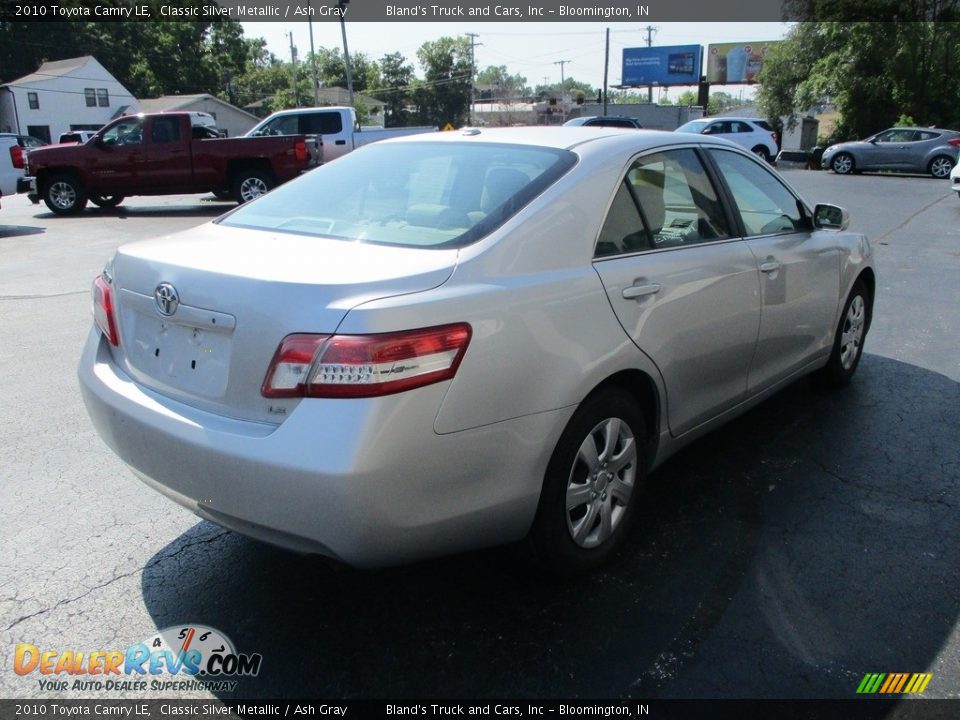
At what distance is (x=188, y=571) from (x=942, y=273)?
29.4 feet

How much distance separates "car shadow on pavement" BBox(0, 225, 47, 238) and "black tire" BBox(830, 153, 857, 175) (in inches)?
896

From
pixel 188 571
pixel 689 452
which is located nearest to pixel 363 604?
pixel 188 571

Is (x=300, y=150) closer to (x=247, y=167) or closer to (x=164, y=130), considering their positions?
(x=247, y=167)

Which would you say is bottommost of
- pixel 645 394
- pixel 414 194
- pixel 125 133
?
pixel 645 394

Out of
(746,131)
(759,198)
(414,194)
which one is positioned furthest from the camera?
(746,131)

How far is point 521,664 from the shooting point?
262 centimetres

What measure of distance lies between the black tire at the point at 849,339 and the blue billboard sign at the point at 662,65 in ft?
198

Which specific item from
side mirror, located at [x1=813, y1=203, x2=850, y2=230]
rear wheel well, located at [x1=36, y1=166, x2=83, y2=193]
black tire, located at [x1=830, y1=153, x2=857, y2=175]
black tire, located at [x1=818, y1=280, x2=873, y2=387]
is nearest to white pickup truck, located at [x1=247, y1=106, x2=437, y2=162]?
rear wheel well, located at [x1=36, y1=166, x2=83, y2=193]

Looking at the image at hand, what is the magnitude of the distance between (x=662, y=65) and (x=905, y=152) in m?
40.5

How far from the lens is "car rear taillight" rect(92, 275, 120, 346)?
10.1ft

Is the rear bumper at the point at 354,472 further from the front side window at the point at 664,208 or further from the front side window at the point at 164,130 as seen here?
the front side window at the point at 164,130

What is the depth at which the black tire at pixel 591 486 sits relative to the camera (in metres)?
2.82

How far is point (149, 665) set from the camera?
2643 millimetres

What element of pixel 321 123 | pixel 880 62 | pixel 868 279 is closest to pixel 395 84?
A: pixel 880 62
